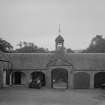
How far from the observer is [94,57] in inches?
1225

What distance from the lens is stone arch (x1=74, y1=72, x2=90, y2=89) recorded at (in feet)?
96.6

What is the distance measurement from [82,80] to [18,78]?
426 inches

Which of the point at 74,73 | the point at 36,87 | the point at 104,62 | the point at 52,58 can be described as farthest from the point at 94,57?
the point at 36,87

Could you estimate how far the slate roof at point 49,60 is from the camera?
29.3 meters

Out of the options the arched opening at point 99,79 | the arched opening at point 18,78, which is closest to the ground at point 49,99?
the arched opening at point 99,79

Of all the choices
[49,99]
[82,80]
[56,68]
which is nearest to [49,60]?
[56,68]

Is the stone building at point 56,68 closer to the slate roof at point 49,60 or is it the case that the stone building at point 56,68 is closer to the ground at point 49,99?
the slate roof at point 49,60

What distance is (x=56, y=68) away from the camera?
94.9ft

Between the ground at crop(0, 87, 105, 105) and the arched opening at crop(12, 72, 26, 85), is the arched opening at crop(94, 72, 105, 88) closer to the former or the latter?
the ground at crop(0, 87, 105, 105)

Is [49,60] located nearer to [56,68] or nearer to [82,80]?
[56,68]

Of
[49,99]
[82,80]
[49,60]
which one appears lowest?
[49,99]

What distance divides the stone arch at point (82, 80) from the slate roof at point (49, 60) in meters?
1.60

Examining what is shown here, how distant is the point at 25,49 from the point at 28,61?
36.6 m

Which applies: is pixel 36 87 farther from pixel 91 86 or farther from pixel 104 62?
pixel 104 62
